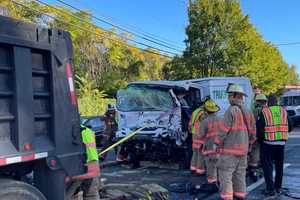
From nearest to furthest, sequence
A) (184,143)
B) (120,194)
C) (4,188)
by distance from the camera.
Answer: (4,188) → (120,194) → (184,143)

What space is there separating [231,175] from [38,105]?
10.8 ft

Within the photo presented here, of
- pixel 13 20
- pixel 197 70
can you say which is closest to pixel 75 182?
pixel 13 20

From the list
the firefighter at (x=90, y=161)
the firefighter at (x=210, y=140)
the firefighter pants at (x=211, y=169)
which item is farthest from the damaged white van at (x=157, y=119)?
the firefighter at (x=90, y=161)

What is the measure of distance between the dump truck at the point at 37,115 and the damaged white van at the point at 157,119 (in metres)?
5.48

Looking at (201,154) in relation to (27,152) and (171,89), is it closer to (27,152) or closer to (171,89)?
(171,89)

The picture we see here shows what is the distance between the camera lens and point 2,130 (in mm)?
3463

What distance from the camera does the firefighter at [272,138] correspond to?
734 centimetres

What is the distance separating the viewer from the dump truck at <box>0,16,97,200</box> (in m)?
3.52

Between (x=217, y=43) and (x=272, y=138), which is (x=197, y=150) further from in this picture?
(x=217, y=43)

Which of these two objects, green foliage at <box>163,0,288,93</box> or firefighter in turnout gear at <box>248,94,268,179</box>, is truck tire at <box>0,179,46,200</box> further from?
green foliage at <box>163,0,288,93</box>

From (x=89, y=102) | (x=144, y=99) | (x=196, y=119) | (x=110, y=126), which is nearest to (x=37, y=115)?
(x=196, y=119)

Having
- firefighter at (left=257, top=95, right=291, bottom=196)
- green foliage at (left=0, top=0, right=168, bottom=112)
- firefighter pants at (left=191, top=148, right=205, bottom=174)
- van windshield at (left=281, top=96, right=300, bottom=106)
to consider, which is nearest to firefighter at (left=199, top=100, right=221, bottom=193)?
firefighter pants at (left=191, top=148, right=205, bottom=174)

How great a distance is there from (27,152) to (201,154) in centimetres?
509

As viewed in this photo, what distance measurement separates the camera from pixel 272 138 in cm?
734
